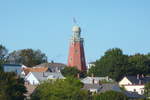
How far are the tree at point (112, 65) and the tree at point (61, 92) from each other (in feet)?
135

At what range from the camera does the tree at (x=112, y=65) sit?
12912 centimetres

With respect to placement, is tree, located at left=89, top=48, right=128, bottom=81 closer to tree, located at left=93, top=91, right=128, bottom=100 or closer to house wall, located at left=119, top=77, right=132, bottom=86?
house wall, located at left=119, top=77, right=132, bottom=86

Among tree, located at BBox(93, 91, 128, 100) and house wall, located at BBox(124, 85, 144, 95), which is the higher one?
house wall, located at BBox(124, 85, 144, 95)

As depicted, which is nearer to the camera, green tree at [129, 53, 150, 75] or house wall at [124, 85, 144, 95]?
house wall at [124, 85, 144, 95]

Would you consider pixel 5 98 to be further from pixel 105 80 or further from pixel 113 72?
pixel 113 72

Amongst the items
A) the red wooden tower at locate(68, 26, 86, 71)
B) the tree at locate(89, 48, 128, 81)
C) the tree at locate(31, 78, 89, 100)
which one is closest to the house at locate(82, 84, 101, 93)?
the tree at locate(31, 78, 89, 100)

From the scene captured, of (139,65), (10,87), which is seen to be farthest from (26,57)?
(10,87)

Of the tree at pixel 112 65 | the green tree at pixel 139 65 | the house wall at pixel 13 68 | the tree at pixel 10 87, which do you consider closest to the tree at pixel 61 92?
the tree at pixel 10 87

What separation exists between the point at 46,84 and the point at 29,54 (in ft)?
250

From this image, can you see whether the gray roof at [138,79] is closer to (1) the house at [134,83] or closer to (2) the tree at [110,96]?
(1) the house at [134,83]

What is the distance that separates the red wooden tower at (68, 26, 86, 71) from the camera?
154m

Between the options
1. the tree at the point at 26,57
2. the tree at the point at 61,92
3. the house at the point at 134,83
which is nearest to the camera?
the tree at the point at 61,92

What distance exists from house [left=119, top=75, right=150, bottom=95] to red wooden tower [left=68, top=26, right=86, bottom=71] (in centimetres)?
3056

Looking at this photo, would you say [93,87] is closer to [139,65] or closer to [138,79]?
[138,79]
